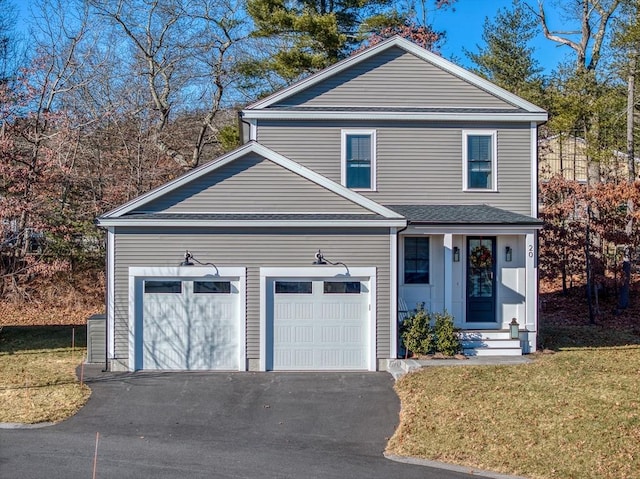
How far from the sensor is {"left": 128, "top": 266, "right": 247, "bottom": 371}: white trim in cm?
1362

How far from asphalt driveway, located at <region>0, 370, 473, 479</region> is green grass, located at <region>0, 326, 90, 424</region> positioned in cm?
44

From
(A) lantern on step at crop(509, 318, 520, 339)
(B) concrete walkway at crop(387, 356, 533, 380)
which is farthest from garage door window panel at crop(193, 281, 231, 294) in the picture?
(A) lantern on step at crop(509, 318, 520, 339)

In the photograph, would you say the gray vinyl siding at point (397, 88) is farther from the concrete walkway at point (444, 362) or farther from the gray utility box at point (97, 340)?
the gray utility box at point (97, 340)

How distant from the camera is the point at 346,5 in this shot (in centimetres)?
2834

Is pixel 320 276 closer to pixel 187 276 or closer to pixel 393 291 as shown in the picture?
pixel 393 291

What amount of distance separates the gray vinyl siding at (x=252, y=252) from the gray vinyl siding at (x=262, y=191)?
0.51m

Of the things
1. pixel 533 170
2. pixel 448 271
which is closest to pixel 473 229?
pixel 448 271

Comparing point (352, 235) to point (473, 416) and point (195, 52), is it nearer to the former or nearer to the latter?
point (473, 416)

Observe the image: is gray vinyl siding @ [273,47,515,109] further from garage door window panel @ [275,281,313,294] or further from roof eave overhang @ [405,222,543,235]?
garage door window panel @ [275,281,313,294]

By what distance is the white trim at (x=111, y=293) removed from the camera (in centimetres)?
1355

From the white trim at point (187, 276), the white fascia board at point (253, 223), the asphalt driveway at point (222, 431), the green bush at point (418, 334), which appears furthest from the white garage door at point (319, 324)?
the white fascia board at point (253, 223)

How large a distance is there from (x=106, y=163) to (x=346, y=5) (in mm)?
12732

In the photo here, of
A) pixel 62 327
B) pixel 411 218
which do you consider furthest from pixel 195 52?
pixel 411 218

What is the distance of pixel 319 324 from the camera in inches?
548
